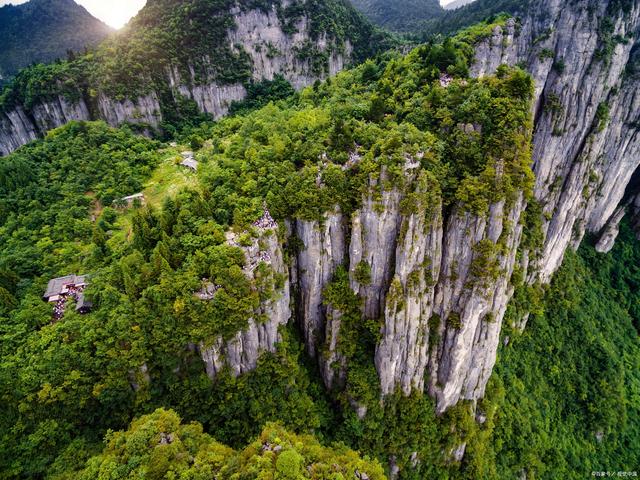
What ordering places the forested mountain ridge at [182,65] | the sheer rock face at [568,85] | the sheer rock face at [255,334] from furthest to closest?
the forested mountain ridge at [182,65], the sheer rock face at [568,85], the sheer rock face at [255,334]

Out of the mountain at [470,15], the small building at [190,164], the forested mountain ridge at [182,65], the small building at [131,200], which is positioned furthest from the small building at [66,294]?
the mountain at [470,15]

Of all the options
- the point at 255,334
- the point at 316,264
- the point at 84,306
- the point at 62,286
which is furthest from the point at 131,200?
the point at 316,264

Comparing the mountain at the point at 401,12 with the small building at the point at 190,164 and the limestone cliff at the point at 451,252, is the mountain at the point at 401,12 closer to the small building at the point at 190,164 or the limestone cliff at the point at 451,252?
the limestone cliff at the point at 451,252

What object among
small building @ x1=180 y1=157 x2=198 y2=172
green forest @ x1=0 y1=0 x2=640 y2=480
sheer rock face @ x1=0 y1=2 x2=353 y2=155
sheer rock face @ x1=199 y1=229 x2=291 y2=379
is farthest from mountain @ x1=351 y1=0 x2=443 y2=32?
sheer rock face @ x1=199 y1=229 x2=291 y2=379

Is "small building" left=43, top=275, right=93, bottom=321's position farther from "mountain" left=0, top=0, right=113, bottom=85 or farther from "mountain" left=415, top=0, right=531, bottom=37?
"mountain" left=0, top=0, right=113, bottom=85

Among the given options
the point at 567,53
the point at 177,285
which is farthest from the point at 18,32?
the point at 567,53

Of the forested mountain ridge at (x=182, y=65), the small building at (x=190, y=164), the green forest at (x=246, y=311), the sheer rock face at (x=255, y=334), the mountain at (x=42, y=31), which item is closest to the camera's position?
the green forest at (x=246, y=311)

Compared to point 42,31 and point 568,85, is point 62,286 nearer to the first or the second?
point 568,85
